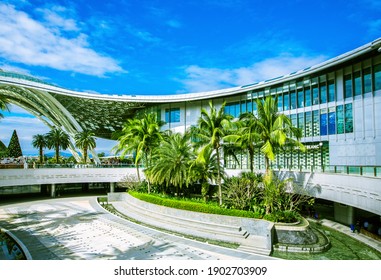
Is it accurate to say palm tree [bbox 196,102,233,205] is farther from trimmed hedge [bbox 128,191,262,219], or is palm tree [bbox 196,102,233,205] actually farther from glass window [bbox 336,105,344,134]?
glass window [bbox 336,105,344,134]

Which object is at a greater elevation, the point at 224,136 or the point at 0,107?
the point at 0,107

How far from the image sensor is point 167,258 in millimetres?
10828

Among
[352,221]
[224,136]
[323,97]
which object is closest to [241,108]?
[323,97]

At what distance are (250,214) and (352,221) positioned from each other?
715 cm

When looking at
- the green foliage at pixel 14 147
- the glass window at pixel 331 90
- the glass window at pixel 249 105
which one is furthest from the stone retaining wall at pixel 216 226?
the green foliage at pixel 14 147

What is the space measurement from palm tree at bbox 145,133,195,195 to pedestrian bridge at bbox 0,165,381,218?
5.83m

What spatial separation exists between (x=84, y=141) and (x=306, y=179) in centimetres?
2747

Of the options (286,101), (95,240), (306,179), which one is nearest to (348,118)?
(286,101)

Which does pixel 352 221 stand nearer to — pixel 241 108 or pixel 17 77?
pixel 241 108

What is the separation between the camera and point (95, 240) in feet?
42.8

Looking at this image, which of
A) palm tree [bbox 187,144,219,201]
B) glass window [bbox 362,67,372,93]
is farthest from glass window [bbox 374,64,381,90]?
palm tree [bbox 187,144,219,201]

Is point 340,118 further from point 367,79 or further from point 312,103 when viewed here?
point 367,79

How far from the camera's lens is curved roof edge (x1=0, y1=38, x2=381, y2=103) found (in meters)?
17.4
